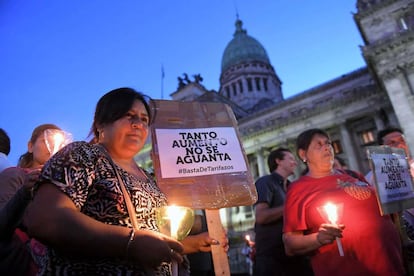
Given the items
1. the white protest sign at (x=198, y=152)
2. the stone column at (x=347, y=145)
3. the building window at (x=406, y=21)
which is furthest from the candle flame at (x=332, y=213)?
the stone column at (x=347, y=145)

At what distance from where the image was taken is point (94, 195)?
1.49 m

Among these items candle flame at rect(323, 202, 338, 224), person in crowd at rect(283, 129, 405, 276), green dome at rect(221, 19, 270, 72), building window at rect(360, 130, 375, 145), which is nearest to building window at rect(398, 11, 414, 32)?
building window at rect(360, 130, 375, 145)

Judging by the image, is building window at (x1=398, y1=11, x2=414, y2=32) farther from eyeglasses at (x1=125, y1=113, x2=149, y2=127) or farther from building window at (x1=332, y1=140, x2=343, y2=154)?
eyeglasses at (x1=125, y1=113, x2=149, y2=127)

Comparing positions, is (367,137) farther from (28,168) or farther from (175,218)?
(175,218)

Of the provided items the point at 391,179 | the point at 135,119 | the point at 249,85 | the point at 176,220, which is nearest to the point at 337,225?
the point at 391,179

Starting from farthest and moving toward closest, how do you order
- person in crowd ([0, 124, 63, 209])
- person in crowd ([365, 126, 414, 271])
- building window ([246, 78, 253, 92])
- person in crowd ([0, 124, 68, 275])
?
building window ([246, 78, 253, 92])
person in crowd ([365, 126, 414, 271])
person in crowd ([0, 124, 63, 209])
person in crowd ([0, 124, 68, 275])

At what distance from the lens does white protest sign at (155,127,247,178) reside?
2307 millimetres

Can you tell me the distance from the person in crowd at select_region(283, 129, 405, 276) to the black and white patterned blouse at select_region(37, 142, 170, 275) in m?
1.59

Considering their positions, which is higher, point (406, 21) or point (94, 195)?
point (406, 21)

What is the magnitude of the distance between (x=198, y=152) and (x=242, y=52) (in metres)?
54.5

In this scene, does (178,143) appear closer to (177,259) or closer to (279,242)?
(177,259)

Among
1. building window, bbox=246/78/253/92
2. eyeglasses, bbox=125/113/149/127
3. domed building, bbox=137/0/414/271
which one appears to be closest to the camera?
eyeglasses, bbox=125/113/149/127

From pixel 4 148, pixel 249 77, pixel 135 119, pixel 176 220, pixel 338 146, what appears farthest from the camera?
pixel 249 77

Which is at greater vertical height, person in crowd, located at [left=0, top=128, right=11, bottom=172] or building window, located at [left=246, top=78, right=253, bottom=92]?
building window, located at [left=246, top=78, right=253, bottom=92]
